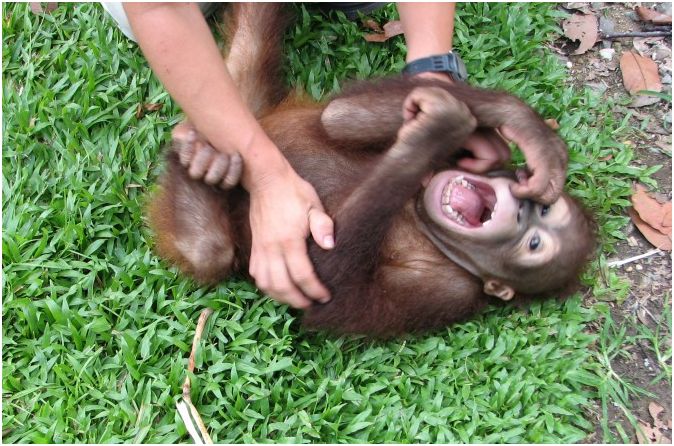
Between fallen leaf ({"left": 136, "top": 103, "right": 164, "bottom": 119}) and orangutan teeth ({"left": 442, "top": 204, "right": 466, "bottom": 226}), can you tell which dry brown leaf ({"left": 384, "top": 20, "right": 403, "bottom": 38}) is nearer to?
fallen leaf ({"left": 136, "top": 103, "right": 164, "bottom": 119})

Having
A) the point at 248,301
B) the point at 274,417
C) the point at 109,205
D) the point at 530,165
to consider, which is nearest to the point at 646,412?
the point at 530,165

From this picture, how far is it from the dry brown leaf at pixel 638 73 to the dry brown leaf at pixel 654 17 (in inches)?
10.3

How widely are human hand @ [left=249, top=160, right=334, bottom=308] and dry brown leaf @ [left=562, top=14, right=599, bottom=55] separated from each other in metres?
1.94

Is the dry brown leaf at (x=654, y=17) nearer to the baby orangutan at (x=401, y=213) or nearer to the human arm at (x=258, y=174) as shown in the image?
the baby orangutan at (x=401, y=213)

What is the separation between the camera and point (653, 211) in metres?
3.23

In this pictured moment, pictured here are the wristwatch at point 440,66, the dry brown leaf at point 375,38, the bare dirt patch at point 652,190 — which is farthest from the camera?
the dry brown leaf at point 375,38

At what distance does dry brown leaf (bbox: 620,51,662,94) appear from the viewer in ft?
11.9

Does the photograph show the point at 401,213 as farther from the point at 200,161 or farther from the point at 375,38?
the point at 375,38

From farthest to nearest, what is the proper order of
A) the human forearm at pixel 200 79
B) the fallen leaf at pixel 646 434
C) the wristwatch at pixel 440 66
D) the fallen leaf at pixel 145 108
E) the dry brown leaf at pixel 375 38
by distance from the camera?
the dry brown leaf at pixel 375 38, the fallen leaf at pixel 145 108, the wristwatch at pixel 440 66, the fallen leaf at pixel 646 434, the human forearm at pixel 200 79

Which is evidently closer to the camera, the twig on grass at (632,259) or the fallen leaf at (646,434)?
the fallen leaf at (646,434)

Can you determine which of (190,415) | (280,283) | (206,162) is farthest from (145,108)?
(190,415)

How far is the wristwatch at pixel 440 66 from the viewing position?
2955 millimetres

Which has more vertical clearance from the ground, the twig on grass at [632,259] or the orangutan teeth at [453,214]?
the orangutan teeth at [453,214]

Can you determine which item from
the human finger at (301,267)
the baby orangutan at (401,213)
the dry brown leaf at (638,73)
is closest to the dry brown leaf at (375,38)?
the baby orangutan at (401,213)
